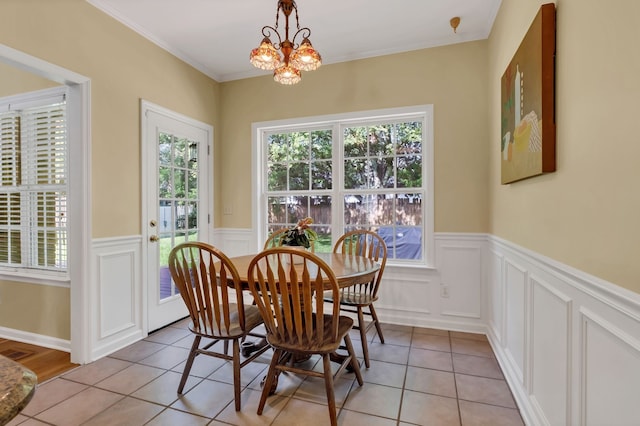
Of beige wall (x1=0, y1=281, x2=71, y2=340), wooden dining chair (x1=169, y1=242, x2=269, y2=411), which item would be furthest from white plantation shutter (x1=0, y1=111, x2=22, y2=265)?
wooden dining chair (x1=169, y1=242, x2=269, y2=411)

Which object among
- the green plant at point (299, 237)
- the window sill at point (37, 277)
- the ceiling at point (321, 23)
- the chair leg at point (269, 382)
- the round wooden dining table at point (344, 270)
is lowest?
the chair leg at point (269, 382)

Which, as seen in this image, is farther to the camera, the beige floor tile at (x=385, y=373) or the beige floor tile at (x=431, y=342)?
the beige floor tile at (x=431, y=342)

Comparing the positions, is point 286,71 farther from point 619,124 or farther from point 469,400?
point 469,400

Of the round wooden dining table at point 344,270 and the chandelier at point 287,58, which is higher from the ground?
the chandelier at point 287,58

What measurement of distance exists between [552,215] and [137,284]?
3018 millimetres

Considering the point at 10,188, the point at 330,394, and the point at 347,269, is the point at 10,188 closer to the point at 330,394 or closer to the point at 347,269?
the point at 347,269

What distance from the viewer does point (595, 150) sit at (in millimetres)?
1091

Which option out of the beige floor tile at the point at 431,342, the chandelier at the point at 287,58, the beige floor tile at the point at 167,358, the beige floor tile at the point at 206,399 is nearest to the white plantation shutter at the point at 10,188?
the beige floor tile at the point at 167,358

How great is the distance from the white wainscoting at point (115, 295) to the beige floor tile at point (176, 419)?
3.44 ft

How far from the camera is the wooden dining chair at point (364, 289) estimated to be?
236 centimetres

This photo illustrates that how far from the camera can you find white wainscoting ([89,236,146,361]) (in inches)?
96.0

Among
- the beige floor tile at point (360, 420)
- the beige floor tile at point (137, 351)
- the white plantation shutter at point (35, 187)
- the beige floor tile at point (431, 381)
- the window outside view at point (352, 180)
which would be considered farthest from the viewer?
the window outside view at point (352, 180)

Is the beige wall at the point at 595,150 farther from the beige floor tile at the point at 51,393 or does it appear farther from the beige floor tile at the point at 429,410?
the beige floor tile at the point at 51,393

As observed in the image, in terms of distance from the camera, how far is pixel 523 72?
1.75 metres
